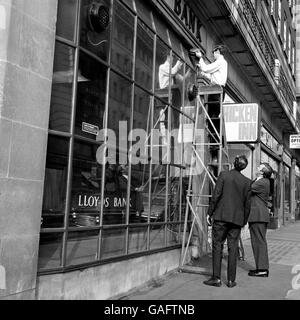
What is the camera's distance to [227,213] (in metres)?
6.46

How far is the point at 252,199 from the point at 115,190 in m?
2.80

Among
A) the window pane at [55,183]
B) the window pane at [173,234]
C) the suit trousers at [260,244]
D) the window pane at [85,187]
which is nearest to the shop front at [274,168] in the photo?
the window pane at [173,234]

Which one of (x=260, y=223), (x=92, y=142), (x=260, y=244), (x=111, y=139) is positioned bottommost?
(x=260, y=244)

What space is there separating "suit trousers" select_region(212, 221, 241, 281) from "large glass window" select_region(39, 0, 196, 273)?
110 cm

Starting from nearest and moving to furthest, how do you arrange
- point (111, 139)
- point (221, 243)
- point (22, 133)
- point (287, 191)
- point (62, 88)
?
point (22, 133) → point (62, 88) → point (111, 139) → point (221, 243) → point (287, 191)

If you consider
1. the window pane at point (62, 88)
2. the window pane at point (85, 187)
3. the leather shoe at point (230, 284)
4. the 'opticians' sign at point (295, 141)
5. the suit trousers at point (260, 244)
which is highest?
the 'opticians' sign at point (295, 141)

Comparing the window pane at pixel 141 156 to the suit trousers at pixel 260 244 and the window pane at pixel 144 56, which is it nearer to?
the window pane at pixel 144 56

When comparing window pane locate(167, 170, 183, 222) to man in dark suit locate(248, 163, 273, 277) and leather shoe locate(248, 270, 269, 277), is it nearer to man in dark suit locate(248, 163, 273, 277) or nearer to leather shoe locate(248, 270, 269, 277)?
man in dark suit locate(248, 163, 273, 277)

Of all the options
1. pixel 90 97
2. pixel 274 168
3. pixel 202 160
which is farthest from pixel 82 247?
pixel 274 168

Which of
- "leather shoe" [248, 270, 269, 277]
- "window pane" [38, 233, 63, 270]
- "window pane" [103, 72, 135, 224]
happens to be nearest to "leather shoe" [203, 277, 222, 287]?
"leather shoe" [248, 270, 269, 277]

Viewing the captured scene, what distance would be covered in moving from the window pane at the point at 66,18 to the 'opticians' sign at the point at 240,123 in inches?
271

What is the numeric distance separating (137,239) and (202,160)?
120 inches

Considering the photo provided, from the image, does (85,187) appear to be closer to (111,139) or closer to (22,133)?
(111,139)

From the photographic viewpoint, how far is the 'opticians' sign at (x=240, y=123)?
37.2ft
